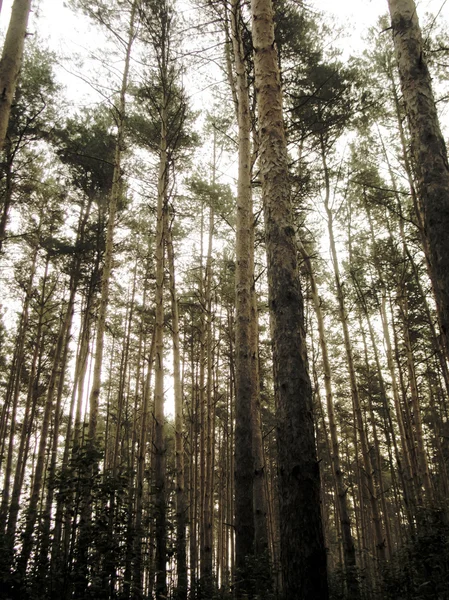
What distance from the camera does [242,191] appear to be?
6566 millimetres

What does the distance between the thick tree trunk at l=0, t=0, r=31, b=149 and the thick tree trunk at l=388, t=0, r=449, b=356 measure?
4.34m

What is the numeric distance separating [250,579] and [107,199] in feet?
35.2

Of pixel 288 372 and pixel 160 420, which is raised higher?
pixel 160 420

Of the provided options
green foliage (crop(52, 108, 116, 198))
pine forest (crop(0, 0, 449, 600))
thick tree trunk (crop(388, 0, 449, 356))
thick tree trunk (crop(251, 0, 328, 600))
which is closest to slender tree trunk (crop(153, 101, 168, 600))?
pine forest (crop(0, 0, 449, 600))

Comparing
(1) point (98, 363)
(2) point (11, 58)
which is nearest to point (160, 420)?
(1) point (98, 363)

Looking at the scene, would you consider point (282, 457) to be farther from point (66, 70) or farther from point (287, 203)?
point (66, 70)

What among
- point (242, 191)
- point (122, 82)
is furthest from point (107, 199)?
point (242, 191)

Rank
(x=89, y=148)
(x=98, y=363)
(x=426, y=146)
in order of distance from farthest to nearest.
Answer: (x=89, y=148)
(x=98, y=363)
(x=426, y=146)

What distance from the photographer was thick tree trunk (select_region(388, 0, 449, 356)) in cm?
323

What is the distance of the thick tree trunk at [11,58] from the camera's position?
3.96 meters

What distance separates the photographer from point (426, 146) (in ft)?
12.1

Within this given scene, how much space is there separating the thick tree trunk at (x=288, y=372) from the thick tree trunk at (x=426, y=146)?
4.14ft

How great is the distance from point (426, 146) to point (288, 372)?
2759mm

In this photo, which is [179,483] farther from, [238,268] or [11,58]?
[11,58]
